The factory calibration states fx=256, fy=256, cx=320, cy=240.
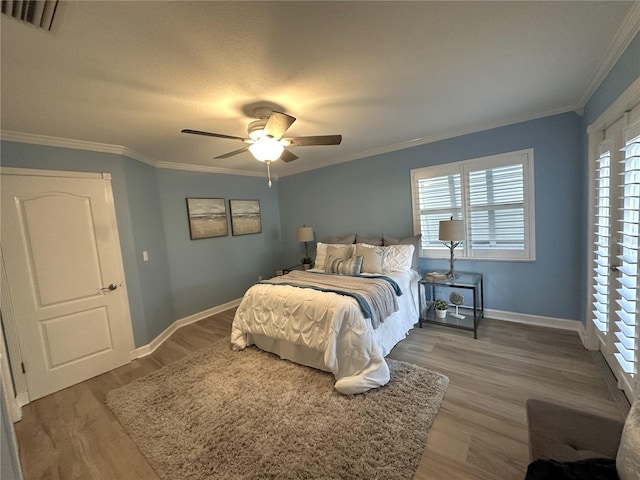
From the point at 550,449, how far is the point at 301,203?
14.8 ft

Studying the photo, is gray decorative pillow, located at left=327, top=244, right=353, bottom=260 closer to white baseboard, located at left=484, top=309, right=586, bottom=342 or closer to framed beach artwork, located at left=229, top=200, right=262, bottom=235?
framed beach artwork, located at left=229, top=200, right=262, bottom=235

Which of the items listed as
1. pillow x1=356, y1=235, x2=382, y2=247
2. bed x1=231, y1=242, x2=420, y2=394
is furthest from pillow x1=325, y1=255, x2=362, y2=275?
pillow x1=356, y1=235, x2=382, y2=247

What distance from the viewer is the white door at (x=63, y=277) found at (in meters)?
2.34

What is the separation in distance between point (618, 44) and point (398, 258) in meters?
2.50

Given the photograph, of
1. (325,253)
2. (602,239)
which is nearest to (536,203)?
(602,239)

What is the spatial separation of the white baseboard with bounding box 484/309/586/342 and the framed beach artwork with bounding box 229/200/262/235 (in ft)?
13.1

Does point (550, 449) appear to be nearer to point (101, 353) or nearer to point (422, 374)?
point (422, 374)

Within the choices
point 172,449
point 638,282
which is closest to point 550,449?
point 638,282

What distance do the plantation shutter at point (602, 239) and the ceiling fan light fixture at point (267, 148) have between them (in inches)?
104

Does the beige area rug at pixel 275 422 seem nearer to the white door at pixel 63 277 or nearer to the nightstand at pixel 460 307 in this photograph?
the white door at pixel 63 277

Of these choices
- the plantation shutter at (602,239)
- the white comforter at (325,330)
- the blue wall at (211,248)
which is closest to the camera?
the plantation shutter at (602,239)

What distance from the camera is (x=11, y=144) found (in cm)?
230

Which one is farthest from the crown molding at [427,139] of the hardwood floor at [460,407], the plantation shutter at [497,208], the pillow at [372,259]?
the hardwood floor at [460,407]

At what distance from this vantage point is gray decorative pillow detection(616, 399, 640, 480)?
80 cm
